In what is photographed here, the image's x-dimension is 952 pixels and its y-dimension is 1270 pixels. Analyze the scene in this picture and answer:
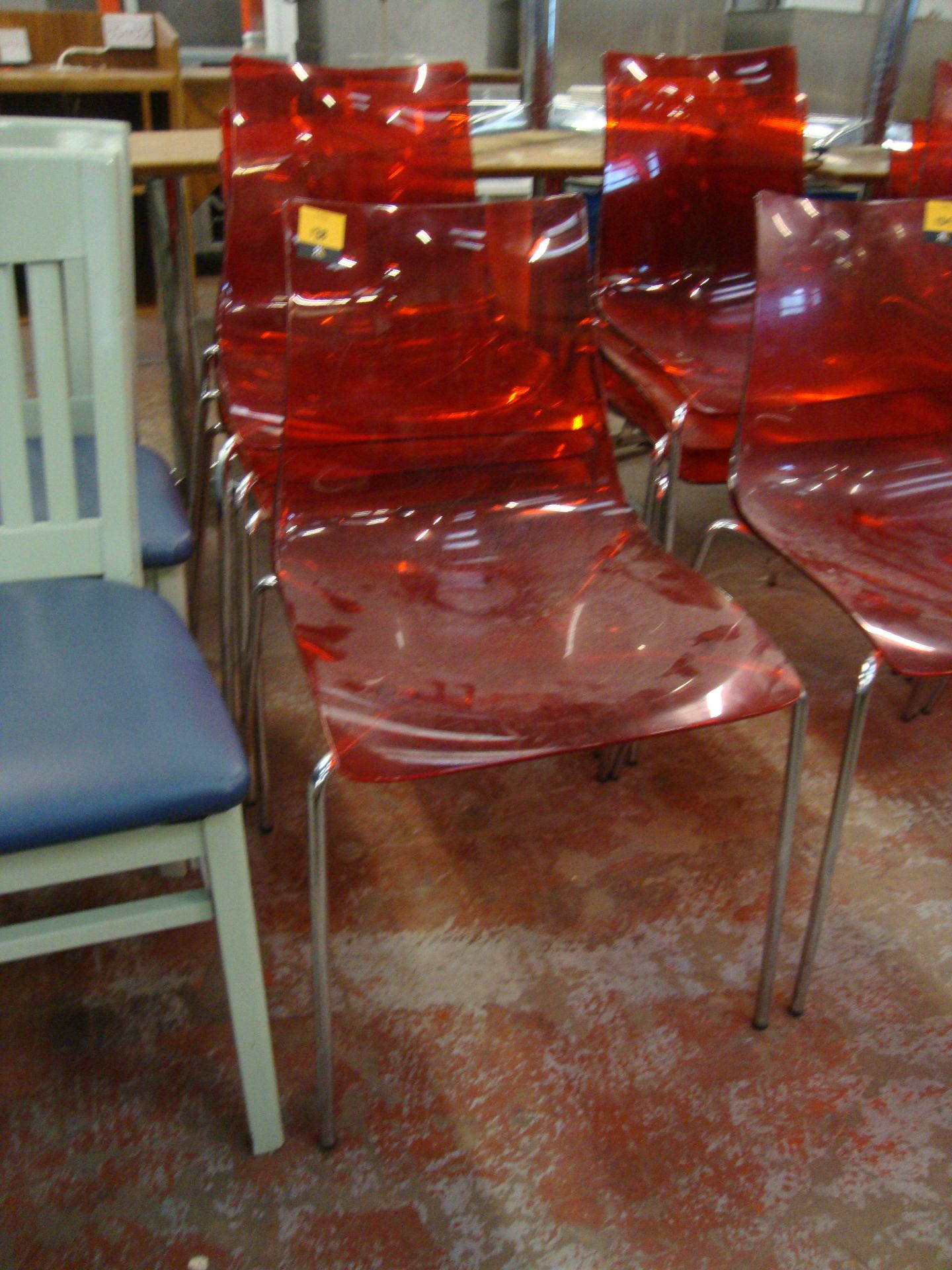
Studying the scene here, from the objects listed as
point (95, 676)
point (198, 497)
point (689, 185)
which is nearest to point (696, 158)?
point (689, 185)

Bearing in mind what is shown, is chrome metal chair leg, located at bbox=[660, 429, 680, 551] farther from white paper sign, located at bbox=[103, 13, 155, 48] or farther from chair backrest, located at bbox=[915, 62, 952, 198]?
white paper sign, located at bbox=[103, 13, 155, 48]

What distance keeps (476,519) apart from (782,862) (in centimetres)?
57

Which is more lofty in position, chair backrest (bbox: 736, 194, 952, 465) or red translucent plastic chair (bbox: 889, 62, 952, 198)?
red translucent plastic chair (bbox: 889, 62, 952, 198)

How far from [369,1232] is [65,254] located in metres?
0.98

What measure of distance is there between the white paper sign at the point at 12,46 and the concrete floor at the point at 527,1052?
3.67 metres

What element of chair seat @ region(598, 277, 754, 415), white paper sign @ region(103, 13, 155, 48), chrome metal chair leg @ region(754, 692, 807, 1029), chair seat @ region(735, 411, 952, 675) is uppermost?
white paper sign @ region(103, 13, 155, 48)

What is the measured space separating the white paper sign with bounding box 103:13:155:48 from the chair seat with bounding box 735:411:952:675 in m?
3.75

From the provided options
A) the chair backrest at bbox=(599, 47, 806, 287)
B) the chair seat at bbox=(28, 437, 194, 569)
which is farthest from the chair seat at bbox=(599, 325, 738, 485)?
the chair seat at bbox=(28, 437, 194, 569)

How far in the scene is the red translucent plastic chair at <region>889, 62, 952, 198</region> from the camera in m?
2.12

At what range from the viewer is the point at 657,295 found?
193cm

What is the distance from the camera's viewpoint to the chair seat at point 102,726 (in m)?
0.80

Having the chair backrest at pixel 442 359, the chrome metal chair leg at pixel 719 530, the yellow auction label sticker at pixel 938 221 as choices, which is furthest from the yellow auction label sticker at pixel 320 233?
the yellow auction label sticker at pixel 938 221

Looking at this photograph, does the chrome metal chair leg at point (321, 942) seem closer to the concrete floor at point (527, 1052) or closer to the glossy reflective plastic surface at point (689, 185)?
the concrete floor at point (527, 1052)

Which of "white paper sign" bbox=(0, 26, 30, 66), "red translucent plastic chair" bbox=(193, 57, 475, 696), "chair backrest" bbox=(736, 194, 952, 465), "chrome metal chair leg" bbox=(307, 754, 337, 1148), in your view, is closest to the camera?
"chrome metal chair leg" bbox=(307, 754, 337, 1148)
